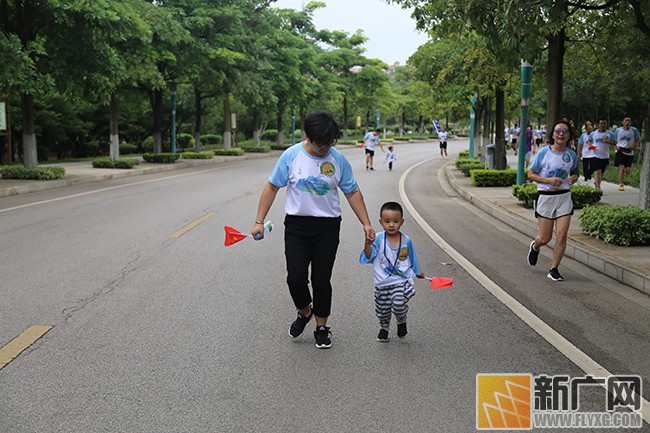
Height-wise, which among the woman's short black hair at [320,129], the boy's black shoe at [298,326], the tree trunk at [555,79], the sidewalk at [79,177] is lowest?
the sidewalk at [79,177]

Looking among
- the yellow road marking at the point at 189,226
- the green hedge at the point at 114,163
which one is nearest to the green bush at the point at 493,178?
the yellow road marking at the point at 189,226

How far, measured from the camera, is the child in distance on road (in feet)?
17.8

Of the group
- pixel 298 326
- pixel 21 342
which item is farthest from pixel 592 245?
pixel 21 342

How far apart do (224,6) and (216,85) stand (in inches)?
146

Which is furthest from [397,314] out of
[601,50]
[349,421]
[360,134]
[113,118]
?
[360,134]

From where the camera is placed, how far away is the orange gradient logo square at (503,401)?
159 inches

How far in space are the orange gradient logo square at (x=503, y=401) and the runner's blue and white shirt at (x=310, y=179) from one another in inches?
64.3

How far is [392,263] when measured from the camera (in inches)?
214

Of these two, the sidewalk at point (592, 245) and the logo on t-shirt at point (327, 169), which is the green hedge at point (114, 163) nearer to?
the sidewalk at point (592, 245)

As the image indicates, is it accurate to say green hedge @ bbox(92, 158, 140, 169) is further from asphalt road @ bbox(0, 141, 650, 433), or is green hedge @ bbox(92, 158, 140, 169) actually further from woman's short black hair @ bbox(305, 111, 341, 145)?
woman's short black hair @ bbox(305, 111, 341, 145)

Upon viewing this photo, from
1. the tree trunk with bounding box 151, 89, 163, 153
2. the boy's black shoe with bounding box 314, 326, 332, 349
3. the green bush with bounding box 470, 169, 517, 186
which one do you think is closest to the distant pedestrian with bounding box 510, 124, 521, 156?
the tree trunk with bounding box 151, 89, 163, 153

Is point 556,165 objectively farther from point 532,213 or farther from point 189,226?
point 189,226

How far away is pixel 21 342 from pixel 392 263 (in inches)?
110

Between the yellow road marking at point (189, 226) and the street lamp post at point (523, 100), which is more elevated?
the street lamp post at point (523, 100)
